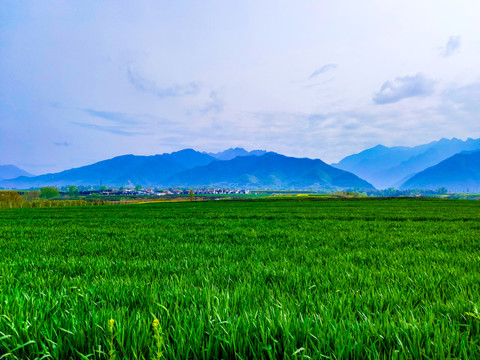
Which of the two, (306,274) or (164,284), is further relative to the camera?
(306,274)

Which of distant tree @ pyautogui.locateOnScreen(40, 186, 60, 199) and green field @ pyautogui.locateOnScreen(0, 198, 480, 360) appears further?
distant tree @ pyautogui.locateOnScreen(40, 186, 60, 199)

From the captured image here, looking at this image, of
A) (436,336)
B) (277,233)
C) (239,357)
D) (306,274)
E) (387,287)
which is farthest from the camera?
(277,233)

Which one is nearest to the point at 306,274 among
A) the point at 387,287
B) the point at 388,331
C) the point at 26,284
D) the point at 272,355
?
the point at 387,287

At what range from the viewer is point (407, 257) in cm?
582

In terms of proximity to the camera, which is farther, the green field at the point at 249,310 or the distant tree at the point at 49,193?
the distant tree at the point at 49,193

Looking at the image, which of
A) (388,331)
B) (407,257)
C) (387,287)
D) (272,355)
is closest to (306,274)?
(387,287)

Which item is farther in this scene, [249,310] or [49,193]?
[49,193]

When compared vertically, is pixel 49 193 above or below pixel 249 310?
above

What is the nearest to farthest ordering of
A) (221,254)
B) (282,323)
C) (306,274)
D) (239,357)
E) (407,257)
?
(239,357) < (282,323) < (306,274) < (407,257) < (221,254)

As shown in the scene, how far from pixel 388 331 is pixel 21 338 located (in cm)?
297

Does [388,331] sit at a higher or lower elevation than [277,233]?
higher

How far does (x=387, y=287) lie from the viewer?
347 cm

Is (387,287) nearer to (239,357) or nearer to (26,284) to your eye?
(239,357)

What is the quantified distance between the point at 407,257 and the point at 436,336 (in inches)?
184
